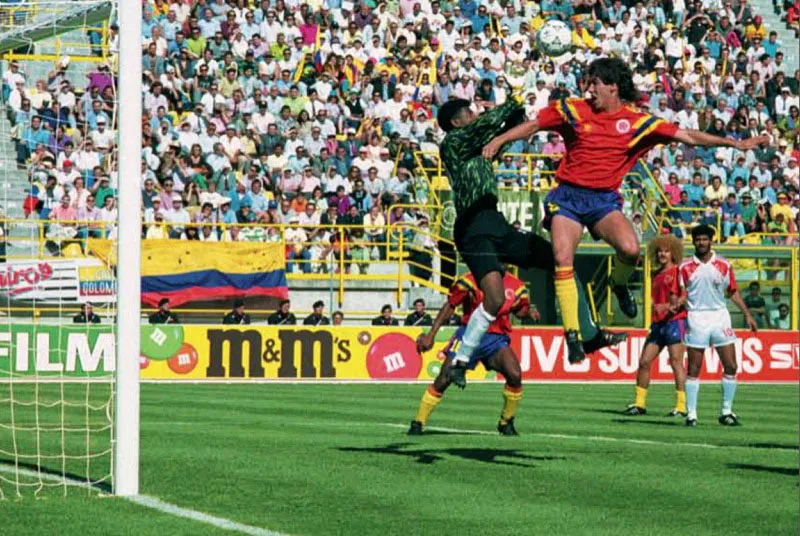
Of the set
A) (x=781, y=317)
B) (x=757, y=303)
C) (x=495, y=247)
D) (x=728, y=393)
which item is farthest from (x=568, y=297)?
(x=781, y=317)

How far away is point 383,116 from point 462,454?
21491mm

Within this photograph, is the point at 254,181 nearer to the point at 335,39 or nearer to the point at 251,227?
the point at 251,227

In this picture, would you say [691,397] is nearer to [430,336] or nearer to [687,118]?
[430,336]

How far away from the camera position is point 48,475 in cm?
1098

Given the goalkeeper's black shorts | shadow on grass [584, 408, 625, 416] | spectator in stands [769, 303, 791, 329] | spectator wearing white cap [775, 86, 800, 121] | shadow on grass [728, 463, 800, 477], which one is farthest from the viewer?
spectator wearing white cap [775, 86, 800, 121]

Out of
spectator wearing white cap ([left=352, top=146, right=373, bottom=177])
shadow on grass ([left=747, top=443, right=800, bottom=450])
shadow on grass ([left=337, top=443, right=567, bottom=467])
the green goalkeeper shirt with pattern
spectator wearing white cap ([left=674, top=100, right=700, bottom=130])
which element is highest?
spectator wearing white cap ([left=674, top=100, right=700, bottom=130])

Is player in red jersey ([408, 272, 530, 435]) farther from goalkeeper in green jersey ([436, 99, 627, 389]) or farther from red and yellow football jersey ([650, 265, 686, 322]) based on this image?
red and yellow football jersey ([650, 265, 686, 322])

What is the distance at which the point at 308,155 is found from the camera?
1260 inches

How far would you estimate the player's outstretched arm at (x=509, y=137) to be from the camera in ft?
38.9

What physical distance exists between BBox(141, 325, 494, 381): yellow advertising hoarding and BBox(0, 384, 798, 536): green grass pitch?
9811mm

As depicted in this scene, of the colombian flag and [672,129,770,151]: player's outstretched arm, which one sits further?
Result: the colombian flag

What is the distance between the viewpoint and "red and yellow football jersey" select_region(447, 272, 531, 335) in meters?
15.0

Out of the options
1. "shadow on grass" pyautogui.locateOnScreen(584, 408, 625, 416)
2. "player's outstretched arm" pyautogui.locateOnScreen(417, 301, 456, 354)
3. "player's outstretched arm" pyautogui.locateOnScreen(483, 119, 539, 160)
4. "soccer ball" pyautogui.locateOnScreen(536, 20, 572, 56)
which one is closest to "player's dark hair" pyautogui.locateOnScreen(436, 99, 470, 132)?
"player's outstretched arm" pyautogui.locateOnScreen(483, 119, 539, 160)

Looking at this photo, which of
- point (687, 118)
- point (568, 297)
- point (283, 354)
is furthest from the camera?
point (687, 118)
